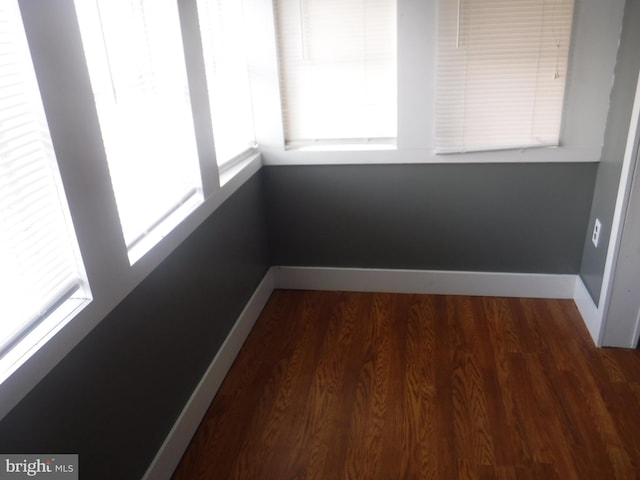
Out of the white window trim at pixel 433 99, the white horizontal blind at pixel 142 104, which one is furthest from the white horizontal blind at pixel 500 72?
the white horizontal blind at pixel 142 104

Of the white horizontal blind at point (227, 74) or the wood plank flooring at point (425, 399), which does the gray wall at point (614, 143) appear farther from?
the white horizontal blind at point (227, 74)

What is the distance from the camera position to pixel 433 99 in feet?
8.18

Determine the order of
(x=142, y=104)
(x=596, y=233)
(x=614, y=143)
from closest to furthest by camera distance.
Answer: (x=142, y=104)
(x=614, y=143)
(x=596, y=233)

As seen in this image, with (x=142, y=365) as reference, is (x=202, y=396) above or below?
below

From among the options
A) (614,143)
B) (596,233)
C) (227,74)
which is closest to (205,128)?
(227,74)

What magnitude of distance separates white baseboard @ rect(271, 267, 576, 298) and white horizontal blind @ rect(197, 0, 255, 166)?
0.87 m

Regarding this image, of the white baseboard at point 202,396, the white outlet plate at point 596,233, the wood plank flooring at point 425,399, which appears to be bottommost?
the wood plank flooring at point 425,399

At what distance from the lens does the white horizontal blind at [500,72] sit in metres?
2.30

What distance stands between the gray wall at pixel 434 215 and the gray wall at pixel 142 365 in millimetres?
462

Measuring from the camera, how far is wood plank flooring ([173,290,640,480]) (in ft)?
6.05

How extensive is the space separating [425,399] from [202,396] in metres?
0.94

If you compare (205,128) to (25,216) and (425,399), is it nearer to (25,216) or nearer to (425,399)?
(25,216)

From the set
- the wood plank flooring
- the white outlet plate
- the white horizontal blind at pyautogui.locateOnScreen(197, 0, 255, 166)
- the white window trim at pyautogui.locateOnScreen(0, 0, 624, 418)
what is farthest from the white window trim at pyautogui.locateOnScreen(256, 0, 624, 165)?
the wood plank flooring

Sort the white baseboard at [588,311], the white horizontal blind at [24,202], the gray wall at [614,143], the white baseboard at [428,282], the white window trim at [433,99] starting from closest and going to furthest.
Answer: the white horizontal blind at [24,202], the gray wall at [614,143], the white window trim at [433,99], the white baseboard at [588,311], the white baseboard at [428,282]
